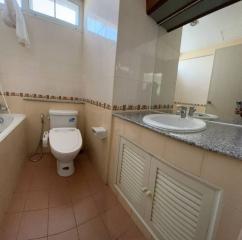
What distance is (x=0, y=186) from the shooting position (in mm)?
1053

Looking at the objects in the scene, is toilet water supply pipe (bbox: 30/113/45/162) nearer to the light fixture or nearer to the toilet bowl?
the toilet bowl

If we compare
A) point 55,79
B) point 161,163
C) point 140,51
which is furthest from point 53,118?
point 161,163

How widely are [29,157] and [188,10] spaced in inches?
98.8

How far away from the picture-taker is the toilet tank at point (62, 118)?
1.93 meters

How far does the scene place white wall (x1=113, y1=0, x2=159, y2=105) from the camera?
134 centimetres

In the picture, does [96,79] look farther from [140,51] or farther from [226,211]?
[226,211]

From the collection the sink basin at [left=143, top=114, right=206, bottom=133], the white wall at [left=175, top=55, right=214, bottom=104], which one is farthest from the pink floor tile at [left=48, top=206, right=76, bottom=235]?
the white wall at [left=175, top=55, right=214, bottom=104]

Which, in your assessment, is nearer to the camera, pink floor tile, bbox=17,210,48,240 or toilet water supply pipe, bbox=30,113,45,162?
pink floor tile, bbox=17,210,48,240

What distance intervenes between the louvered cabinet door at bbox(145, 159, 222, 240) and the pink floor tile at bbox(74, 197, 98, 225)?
474mm

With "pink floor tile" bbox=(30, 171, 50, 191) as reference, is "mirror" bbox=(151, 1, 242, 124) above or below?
above

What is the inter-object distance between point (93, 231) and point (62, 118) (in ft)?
4.51

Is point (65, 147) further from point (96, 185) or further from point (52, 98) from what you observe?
point (52, 98)

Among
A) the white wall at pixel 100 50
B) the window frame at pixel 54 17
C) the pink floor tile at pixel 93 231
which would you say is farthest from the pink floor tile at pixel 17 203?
the window frame at pixel 54 17

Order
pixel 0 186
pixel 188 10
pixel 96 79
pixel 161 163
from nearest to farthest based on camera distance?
pixel 161 163 < pixel 0 186 < pixel 188 10 < pixel 96 79
